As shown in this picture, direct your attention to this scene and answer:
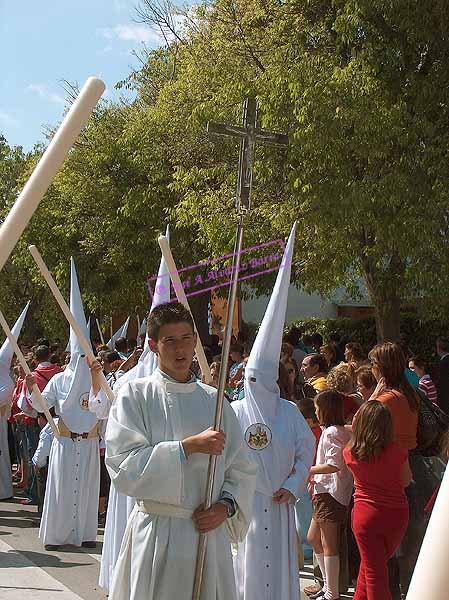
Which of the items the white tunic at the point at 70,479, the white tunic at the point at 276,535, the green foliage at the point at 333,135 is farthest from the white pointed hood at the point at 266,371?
the green foliage at the point at 333,135

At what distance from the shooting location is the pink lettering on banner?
16.2 meters

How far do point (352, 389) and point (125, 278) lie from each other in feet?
54.2

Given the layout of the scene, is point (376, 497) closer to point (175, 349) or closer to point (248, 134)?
point (175, 349)

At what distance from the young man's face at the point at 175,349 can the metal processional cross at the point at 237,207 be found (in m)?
0.40

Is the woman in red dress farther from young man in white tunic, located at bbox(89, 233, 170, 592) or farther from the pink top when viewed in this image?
young man in white tunic, located at bbox(89, 233, 170, 592)

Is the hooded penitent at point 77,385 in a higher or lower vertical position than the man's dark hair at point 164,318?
higher

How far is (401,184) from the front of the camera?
13031mm

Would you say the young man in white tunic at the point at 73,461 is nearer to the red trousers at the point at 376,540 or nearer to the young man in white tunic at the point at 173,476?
the red trousers at the point at 376,540

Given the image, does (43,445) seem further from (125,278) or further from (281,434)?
(125,278)

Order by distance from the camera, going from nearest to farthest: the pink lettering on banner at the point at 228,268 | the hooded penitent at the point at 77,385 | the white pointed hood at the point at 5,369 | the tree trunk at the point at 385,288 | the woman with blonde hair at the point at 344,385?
the woman with blonde hair at the point at 344,385 → the hooded penitent at the point at 77,385 → the white pointed hood at the point at 5,369 → the tree trunk at the point at 385,288 → the pink lettering on banner at the point at 228,268

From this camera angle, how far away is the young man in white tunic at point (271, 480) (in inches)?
235

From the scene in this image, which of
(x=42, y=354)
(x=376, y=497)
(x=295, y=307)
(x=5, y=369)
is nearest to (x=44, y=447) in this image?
(x=42, y=354)

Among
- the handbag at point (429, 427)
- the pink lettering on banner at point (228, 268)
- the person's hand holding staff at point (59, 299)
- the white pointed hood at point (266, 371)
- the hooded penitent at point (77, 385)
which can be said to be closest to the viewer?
the white pointed hood at point (266, 371)

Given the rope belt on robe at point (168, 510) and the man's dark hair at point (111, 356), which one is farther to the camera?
the man's dark hair at point (111, 356)
